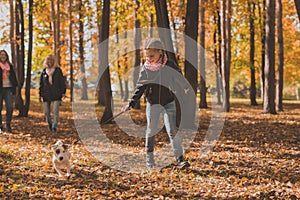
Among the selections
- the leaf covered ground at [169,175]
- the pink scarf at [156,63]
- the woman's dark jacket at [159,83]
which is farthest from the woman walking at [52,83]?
the pink scarf at [156,63]

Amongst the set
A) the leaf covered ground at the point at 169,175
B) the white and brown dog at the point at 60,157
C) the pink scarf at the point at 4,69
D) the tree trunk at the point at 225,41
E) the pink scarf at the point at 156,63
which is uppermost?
the tree trunk at the point at 225,41

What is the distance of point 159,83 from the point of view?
23.6ft

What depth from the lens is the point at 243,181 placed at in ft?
22.3

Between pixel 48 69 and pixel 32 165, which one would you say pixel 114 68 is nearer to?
pixel 48 69

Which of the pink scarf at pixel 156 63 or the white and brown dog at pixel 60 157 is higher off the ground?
the pink scarf at pixel 156 63

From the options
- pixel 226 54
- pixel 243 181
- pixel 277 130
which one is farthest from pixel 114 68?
pixel 243 181

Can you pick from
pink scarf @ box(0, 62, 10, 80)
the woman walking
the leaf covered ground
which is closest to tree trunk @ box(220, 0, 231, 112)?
the leaf covered ground

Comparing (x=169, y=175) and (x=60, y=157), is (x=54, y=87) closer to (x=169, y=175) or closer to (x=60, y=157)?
(x=60, y=157)

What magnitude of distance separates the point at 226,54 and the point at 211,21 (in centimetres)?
1116

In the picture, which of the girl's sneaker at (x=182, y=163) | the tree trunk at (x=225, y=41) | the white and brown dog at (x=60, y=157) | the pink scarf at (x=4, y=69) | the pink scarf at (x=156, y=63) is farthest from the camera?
the tree trunk at (x=225, y=41)

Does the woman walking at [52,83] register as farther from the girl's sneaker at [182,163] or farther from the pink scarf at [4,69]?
the girl's sneaker at [182,163]

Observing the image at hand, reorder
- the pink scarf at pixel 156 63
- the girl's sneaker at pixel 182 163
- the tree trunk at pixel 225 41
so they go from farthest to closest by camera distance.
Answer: the tree trunk at pixel 225 41
the girl's sneaker at pixel 182 163
the pink scarf at pixel 156 63

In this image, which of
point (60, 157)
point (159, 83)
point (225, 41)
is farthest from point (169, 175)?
point (225, 41)

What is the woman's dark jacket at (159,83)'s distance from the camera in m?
7.15
